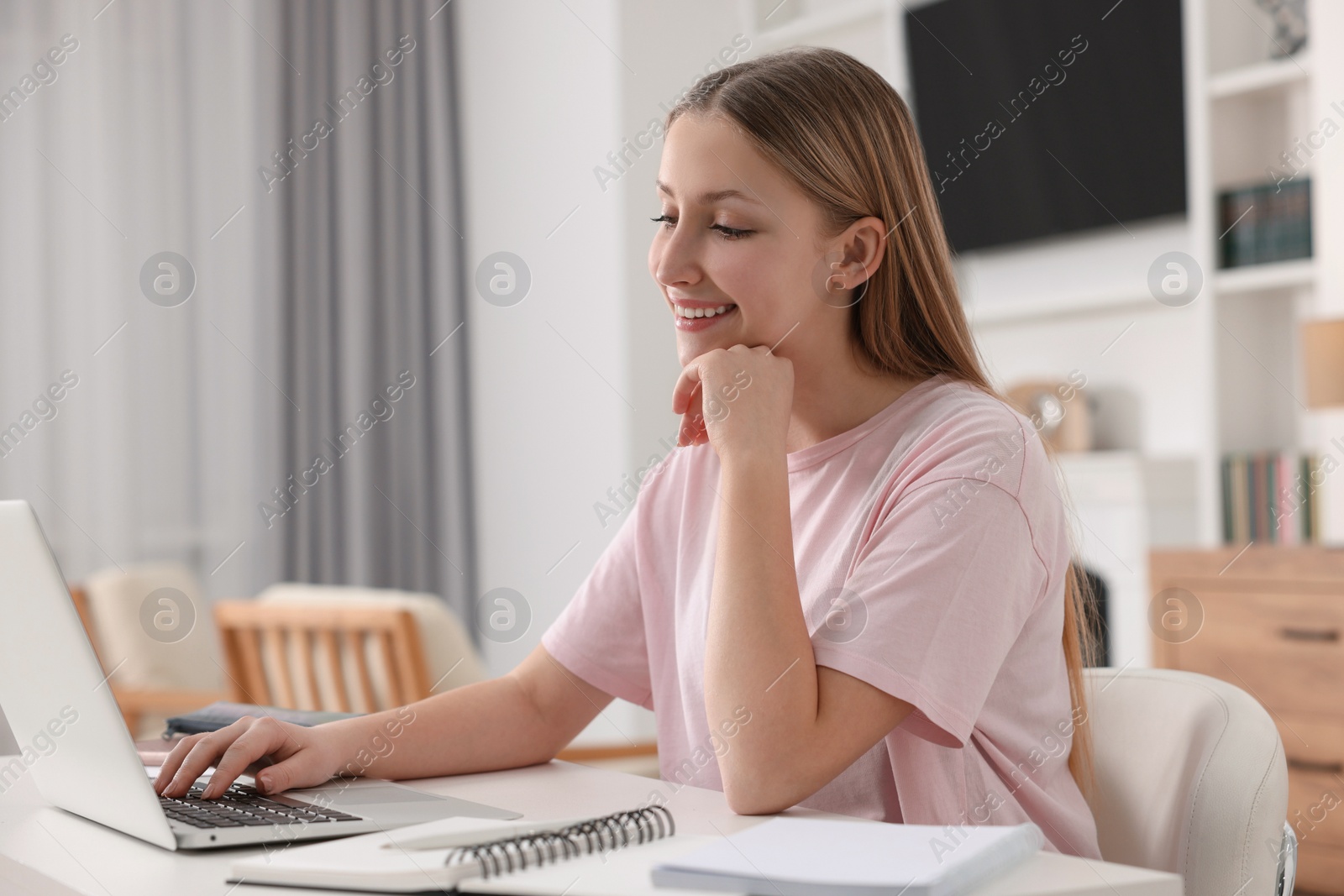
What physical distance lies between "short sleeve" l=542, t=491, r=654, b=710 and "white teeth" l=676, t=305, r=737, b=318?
253mm

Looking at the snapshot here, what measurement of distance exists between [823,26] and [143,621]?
111 inches

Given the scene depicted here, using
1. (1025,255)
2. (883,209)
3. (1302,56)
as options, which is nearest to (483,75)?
(1025,255)

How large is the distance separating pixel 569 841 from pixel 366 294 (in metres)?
4.11

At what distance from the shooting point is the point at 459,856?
0.70 m

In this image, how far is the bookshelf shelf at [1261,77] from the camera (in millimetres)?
3041

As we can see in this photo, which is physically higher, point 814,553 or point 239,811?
point 814,553

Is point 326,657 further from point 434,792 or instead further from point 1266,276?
point 1266,276

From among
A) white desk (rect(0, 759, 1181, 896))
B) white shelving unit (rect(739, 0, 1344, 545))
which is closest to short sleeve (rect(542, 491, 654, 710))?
white desk (rect(0, 759, 1181, 896))

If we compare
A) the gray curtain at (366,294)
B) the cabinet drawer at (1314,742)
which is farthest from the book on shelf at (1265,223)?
the gray curtain at (366,294)

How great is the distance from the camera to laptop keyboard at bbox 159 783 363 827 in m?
0.86

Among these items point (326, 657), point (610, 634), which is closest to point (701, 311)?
point (610, 634)

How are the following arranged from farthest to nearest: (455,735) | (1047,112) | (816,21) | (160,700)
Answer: (816,21)
(1047,112)
(160,700)
(455,735)

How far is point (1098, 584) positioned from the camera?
3.14 m

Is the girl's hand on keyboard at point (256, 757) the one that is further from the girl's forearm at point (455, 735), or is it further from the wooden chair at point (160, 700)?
the wooden chair at point (160, 700)
